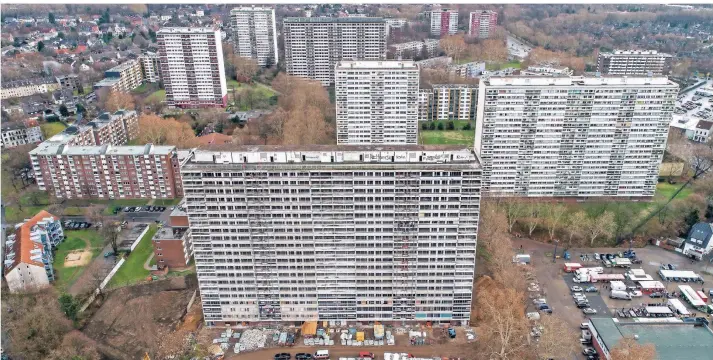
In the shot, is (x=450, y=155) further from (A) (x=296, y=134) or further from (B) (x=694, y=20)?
(B) (x=694, y=20)

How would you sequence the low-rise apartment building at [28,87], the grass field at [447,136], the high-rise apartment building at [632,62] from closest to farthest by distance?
1. the grass field at [447,136]
2. the high-rise apartment building at [632,62]
3. the low-rise apartment building at [28,87]

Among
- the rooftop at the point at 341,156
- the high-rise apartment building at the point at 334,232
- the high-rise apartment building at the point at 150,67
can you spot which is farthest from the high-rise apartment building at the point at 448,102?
the high-rise apartment building at the point at 150,67

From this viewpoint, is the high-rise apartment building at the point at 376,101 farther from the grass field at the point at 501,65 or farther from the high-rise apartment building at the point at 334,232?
the grass field at the point at 501,65

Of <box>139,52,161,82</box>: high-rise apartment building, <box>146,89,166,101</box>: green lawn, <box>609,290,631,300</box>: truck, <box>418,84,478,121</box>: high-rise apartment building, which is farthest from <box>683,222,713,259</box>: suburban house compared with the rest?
<box>139,52,161,82</box>: high-rise apartment building

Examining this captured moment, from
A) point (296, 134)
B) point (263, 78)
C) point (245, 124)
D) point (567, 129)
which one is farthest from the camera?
point (263, 78)

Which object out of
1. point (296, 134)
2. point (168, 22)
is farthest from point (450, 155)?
point (168, 22)

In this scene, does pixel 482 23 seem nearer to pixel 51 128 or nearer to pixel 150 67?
pixel 150 67

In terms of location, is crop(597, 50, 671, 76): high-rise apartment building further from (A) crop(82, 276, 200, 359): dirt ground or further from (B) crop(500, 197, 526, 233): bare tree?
(A) crop(82, 276, 200, 359): dirt ground
